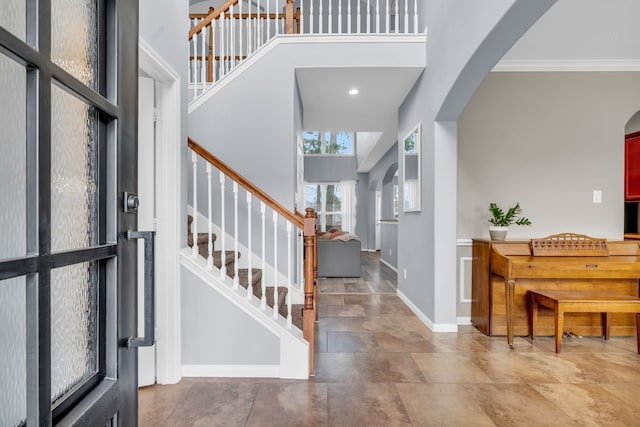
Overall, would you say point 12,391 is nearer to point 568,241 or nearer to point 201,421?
point 201,421

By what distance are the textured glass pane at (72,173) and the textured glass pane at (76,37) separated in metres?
0.06

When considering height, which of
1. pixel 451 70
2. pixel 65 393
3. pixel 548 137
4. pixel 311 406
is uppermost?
pixel 451 70

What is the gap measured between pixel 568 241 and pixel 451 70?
1.79m

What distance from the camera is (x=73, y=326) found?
67 centimetres

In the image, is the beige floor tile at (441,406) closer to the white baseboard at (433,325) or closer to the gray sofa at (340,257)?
the white baseboard at (433,325)

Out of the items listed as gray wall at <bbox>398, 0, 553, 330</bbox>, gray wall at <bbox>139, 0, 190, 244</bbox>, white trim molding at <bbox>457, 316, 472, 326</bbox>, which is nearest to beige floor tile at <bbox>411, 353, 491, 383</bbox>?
gray wall at <bbox>398, 0, 553, 330</bbox>

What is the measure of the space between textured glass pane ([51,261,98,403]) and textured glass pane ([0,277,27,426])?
8 centimetres

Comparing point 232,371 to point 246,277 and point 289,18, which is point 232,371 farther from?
point 289,18

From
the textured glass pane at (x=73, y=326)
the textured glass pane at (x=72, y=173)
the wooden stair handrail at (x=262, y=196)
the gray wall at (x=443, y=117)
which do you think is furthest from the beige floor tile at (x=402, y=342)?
the textured glass pane at (x=72, y=173)

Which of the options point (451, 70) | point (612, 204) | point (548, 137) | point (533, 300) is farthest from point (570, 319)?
point (451, 70)

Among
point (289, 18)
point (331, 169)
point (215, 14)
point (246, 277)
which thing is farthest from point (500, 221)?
point (331, 169)

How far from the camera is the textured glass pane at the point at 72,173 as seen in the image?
1.97 feet

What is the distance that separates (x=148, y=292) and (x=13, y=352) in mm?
297

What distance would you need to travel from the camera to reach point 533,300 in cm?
288
